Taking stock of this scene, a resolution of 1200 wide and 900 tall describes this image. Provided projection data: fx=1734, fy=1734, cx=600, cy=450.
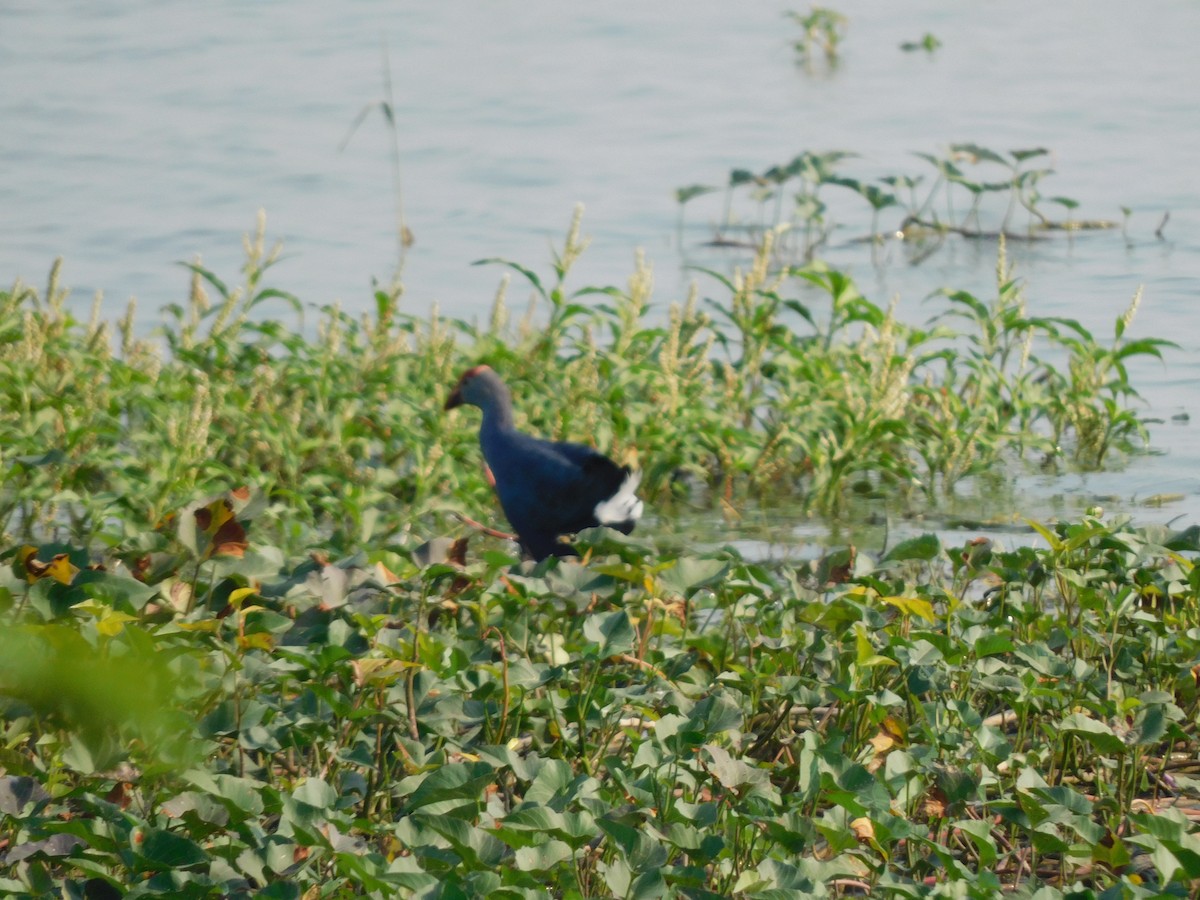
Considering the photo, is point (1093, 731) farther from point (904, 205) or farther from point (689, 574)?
point (904, 205)

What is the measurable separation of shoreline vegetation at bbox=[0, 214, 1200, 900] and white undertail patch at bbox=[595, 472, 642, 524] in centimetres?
59

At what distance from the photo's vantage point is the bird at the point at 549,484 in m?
5.05

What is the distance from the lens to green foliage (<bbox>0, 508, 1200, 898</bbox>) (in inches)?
105

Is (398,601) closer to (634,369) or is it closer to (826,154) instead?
(634,369)

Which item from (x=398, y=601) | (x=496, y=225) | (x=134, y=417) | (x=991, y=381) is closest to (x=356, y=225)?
(x=496, y=225)

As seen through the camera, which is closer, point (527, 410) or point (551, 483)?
point (551, 483)

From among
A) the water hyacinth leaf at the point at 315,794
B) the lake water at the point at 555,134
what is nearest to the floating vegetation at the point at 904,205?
the lake water at the point at 555,134

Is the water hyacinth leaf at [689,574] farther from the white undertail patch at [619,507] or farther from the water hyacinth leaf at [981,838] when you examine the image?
the white undertail patch at [619,507]

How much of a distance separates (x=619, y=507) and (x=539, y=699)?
5.47 feet

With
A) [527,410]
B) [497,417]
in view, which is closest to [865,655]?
[497,417]

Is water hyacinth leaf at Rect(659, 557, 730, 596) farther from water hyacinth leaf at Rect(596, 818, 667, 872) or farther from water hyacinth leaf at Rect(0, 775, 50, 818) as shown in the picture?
water hyacinth leaf at Rect(0, 775, 50, 818)

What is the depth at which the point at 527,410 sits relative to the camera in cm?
642

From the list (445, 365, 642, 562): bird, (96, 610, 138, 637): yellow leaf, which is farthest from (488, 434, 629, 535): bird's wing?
(96, 610, 138, 637): yellow leaf

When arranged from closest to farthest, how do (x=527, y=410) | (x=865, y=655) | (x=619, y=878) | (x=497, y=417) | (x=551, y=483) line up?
(x=619, y=878) → (x=865, y=655) → (x=551, y=483) → (x=497, y=417) → (x=527, y=410)
